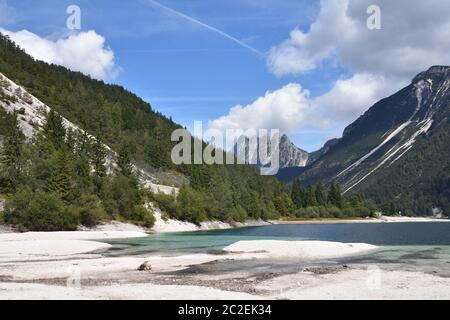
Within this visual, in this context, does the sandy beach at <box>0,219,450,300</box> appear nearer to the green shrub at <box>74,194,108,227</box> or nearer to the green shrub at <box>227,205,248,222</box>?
the green shrub at <box>74,194,108,227</box>

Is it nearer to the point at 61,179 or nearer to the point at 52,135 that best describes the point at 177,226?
the point at 61,179

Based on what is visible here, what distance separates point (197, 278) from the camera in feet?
118

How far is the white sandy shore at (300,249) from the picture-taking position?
5606 cm

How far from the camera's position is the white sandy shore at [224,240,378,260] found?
56062 millimetres

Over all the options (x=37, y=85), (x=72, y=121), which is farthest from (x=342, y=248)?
(x=37, y=85)

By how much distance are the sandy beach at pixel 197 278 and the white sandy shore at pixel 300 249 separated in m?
0.15

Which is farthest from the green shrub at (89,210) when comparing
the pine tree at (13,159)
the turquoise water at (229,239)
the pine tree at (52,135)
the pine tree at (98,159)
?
the pine tree at (98,159)

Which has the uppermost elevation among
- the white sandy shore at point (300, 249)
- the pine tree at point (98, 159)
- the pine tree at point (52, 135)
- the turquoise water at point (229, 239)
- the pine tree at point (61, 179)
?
the pine tree at point (52, 135)

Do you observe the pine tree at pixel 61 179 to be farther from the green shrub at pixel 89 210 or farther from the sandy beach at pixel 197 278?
the sandy beach at pixel 197 278

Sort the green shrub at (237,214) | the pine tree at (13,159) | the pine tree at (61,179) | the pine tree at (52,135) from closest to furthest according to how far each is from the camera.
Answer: the pine tree at (13,159), the pine tree at (61,179), the pine tree at (52,135), the green shrub at (237,214)

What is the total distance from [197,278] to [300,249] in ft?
84.4

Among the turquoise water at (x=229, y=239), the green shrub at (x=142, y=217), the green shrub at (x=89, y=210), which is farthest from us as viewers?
the green shrub at (x=142, y=217)

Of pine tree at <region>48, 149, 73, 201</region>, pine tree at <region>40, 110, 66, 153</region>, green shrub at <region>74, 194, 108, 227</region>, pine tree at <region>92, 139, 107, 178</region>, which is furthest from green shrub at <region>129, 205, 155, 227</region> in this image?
pine tree at <region>40, 110, 66, 153</region>
